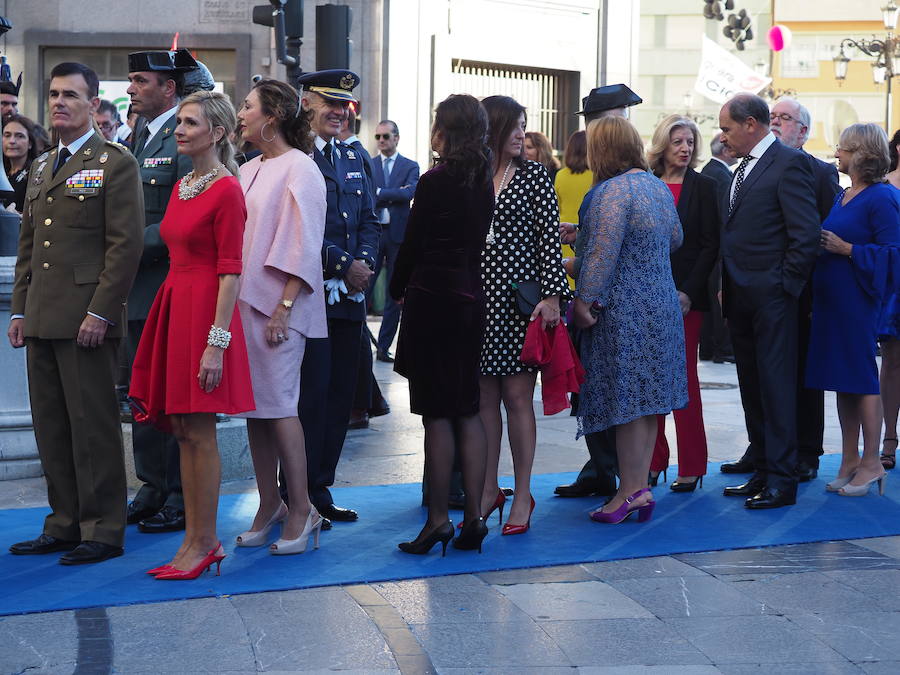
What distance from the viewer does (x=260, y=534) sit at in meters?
5.89

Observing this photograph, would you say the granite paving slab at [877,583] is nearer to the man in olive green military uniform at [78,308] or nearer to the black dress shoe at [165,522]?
the black dress shoe at [165,522]

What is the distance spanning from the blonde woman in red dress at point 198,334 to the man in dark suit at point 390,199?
723 centimetres

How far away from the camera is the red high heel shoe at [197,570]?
5234mm

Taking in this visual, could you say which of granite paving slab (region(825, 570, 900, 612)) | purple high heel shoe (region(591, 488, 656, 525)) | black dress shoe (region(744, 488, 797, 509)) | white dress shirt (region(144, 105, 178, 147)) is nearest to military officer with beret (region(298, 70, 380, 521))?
white dress shirt (region(144, 105, 178, 147))

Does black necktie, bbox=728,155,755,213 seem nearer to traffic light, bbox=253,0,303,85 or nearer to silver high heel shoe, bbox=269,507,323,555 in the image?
silver high heel shoe, bbox=269,507,323,555

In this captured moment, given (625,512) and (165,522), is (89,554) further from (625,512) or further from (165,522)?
(625,512)

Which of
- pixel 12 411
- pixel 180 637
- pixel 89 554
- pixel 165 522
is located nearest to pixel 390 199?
pixel 12 411

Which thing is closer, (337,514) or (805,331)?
(337,514)

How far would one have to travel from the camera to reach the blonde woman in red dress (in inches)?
205

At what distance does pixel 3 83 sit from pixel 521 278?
15.6 ft

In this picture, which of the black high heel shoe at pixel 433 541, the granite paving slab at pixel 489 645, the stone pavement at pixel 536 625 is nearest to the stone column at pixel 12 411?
the stone pavement at pixel 536 625

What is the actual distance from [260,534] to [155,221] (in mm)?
1426

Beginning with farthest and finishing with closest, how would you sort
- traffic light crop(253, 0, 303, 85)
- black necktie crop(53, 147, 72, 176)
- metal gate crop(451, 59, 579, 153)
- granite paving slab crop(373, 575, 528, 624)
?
metal gate crop(451, 59, 579, 153)
traffic light crop(253, 0, 303, 85)
black necktie crop(53, 147, 72, 176)
granite paving slab crop(373, 575, 528, 624)

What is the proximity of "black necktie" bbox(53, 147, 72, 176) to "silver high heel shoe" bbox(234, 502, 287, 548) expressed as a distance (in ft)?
5.48
